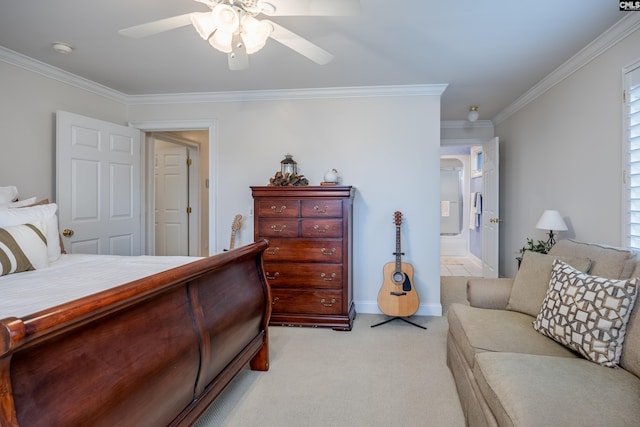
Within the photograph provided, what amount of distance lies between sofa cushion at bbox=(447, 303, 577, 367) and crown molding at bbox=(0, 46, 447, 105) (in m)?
2.28

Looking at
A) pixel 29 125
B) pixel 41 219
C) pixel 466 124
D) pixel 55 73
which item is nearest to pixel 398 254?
Answer: pixel 41 219

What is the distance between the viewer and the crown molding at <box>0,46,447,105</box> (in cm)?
332

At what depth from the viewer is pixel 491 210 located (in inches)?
187

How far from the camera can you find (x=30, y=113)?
2.91m

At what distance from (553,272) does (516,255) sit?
8.87 feet

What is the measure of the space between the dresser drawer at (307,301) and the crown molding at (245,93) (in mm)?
2047

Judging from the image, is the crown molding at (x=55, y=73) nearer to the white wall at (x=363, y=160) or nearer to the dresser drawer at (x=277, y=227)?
the white wall at (x=363, y=160)

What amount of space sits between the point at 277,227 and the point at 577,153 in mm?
2706

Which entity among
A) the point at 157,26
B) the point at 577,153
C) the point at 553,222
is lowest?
the point at 553,222

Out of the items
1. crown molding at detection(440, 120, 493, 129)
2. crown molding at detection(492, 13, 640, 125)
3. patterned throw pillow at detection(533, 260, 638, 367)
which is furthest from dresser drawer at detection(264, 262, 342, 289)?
crown molding at detection(440, 120, 493, 129)

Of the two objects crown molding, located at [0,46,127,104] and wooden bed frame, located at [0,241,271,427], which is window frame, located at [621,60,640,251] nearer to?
wooden bed frame, located at [0,241,271,427]

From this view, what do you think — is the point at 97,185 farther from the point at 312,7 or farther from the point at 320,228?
the point at 312,7

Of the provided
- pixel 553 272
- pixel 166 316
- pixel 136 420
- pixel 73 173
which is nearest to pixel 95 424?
pixel 136 420

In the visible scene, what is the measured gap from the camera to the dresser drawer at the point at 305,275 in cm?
323
